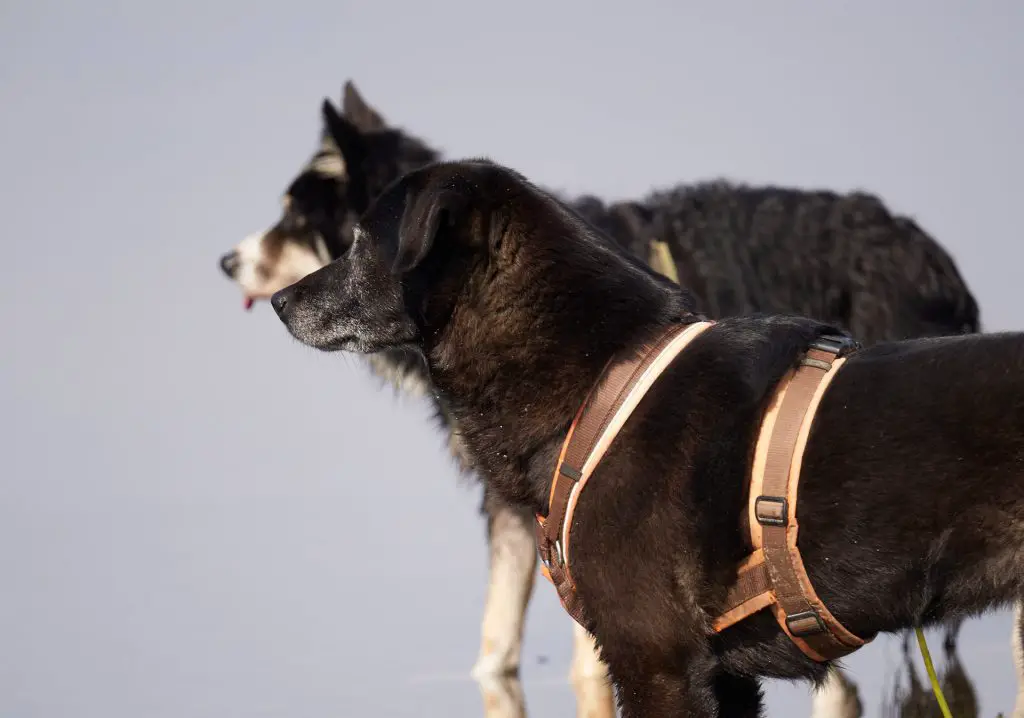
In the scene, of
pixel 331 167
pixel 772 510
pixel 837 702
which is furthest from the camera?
pixel 331 167

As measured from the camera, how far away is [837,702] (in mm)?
5270

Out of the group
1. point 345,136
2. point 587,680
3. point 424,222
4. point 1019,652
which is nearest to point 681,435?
point 424,222

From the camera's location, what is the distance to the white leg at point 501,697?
17.7 feet

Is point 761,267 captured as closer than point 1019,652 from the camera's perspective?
No

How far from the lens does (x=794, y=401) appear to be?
316cm

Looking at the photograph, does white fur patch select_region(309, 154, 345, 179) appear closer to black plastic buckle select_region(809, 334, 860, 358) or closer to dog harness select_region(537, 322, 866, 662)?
dog harness select_region(537, 322, 866, 662)

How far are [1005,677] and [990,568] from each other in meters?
3.33

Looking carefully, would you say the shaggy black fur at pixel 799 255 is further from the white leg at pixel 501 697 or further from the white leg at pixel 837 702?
the white leg at pixel 837 702

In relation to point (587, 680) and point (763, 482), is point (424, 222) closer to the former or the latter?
point (763, 482)

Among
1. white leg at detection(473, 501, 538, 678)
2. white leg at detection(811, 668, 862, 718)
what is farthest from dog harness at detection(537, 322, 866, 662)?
white leg at detection(473, 501, 538, 678)

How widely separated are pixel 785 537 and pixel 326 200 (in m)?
4.60

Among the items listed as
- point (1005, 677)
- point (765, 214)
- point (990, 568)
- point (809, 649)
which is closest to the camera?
point (990, 568)

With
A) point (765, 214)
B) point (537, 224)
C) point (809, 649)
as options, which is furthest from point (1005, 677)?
point (537, 224)

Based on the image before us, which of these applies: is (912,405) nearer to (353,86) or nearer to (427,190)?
(427,190)
